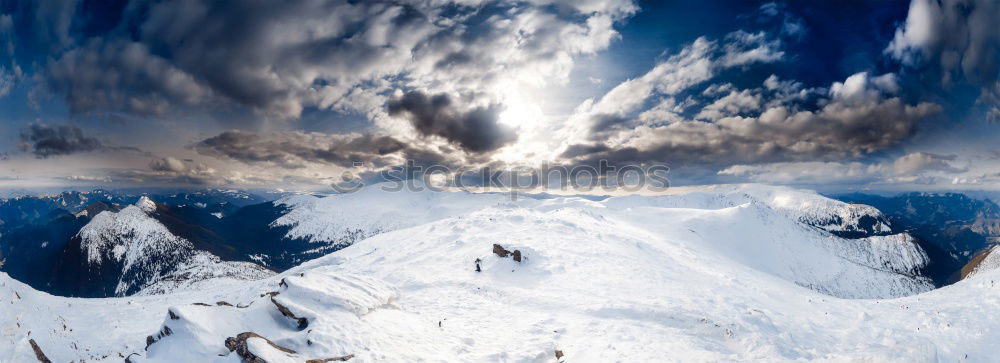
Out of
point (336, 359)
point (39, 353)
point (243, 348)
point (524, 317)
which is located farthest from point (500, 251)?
point (39, 353)

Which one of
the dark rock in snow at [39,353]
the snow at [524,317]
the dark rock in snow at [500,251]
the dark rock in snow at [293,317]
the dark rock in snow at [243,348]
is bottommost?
the dark rock in snow at [39,353]

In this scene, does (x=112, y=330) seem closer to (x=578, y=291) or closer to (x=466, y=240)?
(x=466, y=240)

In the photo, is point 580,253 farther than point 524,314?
Yes

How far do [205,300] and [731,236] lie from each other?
112 metres

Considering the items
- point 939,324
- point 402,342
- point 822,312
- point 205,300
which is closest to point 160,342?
point 402,342

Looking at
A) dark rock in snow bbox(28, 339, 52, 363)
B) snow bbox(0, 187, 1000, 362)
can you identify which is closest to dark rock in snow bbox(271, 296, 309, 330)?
snow bbox(0, 187, 1000, 362)

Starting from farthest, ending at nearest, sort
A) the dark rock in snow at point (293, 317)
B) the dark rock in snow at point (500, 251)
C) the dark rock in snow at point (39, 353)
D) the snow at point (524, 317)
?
the dark rock in snow at point (500, 251) → the dark rock in snow at point (39, 353) → the dark rock in snow at point (293, 317) → the snow at point (524, 317)

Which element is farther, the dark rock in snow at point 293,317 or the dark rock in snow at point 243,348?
the dark rock in snow at point 293,317

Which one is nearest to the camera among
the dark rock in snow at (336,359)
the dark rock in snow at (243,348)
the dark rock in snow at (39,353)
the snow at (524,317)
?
the dark rock in snow at (243,348)

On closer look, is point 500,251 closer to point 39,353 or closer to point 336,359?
point 336,359

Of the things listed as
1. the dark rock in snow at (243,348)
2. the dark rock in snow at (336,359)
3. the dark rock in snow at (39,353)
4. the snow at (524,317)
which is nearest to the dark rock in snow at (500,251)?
the snow at (524,317)

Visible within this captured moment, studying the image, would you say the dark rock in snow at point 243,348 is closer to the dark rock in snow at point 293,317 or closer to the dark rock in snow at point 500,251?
the dark rock in snow at point 293,317

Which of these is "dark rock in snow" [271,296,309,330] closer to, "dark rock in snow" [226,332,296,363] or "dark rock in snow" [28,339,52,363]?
"dark rock in snow" [226,332,296,363]

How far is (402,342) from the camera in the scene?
1606cm
